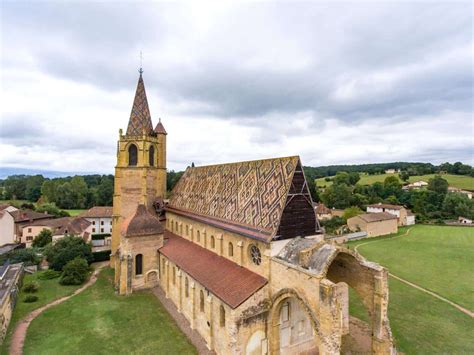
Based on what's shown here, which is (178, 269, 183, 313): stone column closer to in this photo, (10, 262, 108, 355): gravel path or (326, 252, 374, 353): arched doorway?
(10, 262, 108, 355): gravel path

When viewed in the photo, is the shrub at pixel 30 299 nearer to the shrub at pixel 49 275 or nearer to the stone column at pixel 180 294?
the shrub at pixel 49 275

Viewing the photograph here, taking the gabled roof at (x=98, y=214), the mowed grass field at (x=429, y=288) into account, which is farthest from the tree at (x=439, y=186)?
the gabled roof at (x=98, y=214)

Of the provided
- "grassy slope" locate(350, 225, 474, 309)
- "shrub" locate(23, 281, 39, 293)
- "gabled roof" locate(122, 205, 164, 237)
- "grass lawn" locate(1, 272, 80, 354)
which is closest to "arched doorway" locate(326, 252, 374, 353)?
"grassy slope" locate(350, 225, 474, 309)

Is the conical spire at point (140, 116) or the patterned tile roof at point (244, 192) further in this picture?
the conical spire at point (140, 116)

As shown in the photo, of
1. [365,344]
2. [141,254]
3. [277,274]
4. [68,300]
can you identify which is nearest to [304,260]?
[277,274]

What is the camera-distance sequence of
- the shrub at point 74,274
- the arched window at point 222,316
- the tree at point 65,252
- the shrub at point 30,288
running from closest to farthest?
the arched window at point 222,316
the shrub at point 30,288
the shrub at point 74,274
the tree at point 65,252

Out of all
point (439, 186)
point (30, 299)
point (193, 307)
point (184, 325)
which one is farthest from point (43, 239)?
point (439, 186)

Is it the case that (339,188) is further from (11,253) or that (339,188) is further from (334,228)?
Answer: (11,253)
